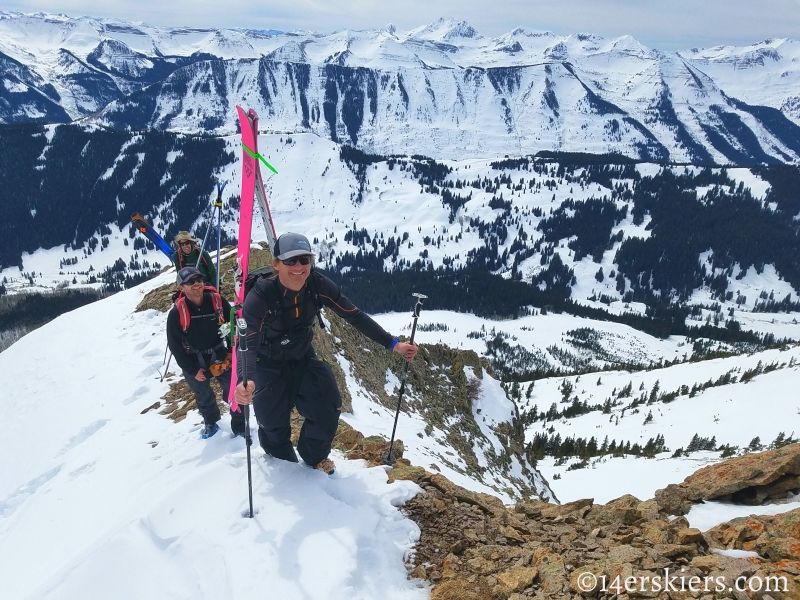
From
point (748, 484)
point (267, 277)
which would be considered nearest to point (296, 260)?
point (267, 277)

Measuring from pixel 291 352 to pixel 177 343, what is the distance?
12.0 ft

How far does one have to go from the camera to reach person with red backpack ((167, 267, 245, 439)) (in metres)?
8.60

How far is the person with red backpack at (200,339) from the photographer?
28.2ft

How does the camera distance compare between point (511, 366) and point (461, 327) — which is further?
point (461, 327)

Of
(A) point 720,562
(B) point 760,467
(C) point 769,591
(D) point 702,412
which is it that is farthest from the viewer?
(D) point 702,412

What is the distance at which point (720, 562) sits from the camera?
4.74 metres

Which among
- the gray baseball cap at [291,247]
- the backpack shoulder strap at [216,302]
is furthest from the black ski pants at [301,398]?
the backpack shoulder strap at [216,302]

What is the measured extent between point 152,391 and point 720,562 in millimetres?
13129

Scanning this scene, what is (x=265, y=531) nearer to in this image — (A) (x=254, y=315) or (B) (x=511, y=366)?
(A) (x=254, y=315)

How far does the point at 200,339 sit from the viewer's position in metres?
8.85

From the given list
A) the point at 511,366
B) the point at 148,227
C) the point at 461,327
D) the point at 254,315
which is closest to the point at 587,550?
the point at 254,315

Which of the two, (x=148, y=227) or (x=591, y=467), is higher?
(x=148, y=227)

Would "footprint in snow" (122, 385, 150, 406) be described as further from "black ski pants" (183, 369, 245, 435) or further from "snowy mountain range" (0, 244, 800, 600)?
"black ski pants" (183, 369, 245, 435)

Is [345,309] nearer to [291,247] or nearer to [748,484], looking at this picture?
[291,247]
